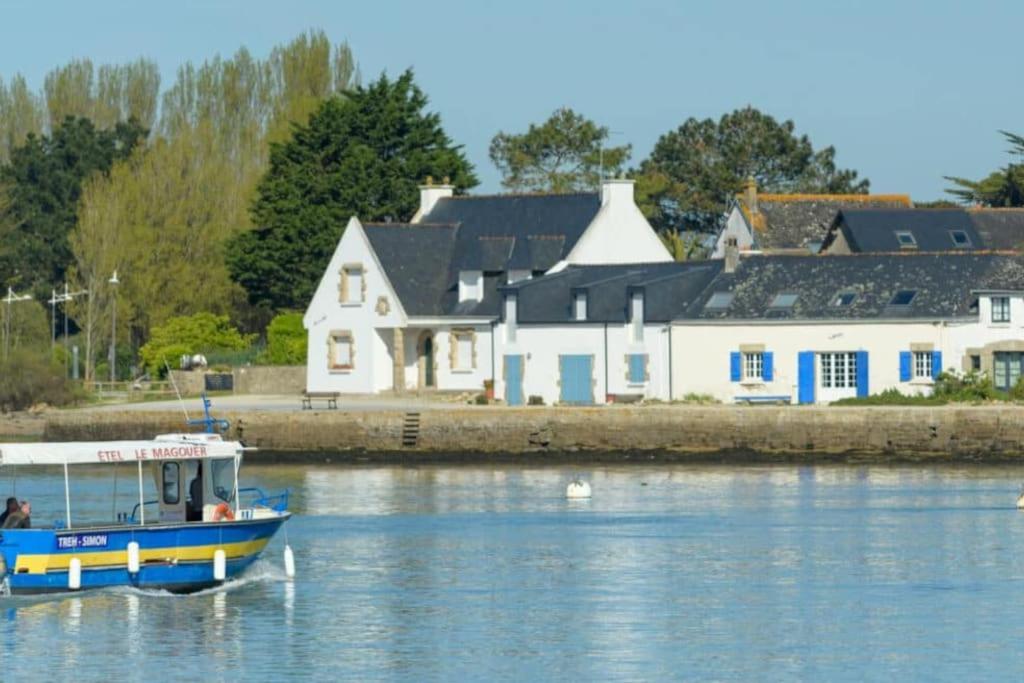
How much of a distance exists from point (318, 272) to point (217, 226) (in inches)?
513

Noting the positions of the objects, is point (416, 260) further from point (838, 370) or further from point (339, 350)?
point (838, 370)

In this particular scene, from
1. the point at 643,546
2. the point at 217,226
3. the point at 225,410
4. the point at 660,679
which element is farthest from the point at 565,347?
the point at 660,679

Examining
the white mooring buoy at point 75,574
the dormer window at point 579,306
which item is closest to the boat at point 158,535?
the white mooring buoy at point 75,574

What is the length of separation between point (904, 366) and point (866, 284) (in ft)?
10.3

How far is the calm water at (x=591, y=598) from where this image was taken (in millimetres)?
31172

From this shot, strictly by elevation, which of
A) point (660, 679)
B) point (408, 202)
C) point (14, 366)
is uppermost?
point (408, 202)

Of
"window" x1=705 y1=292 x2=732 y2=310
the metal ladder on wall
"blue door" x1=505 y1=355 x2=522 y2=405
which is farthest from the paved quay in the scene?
"window" x1=705 y1=292 x2=732 y2=310

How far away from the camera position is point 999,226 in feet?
257

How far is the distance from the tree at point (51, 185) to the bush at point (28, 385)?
89.3ft

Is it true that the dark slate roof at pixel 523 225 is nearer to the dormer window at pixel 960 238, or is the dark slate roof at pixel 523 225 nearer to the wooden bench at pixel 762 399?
the dormer window at pixel 960 238

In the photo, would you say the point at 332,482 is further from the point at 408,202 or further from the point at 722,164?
the point at 722,164

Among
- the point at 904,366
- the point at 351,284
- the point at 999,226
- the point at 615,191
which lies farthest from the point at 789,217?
the point at 904,366

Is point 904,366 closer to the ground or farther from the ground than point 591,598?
farther from the ground

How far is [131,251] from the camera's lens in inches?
3654
